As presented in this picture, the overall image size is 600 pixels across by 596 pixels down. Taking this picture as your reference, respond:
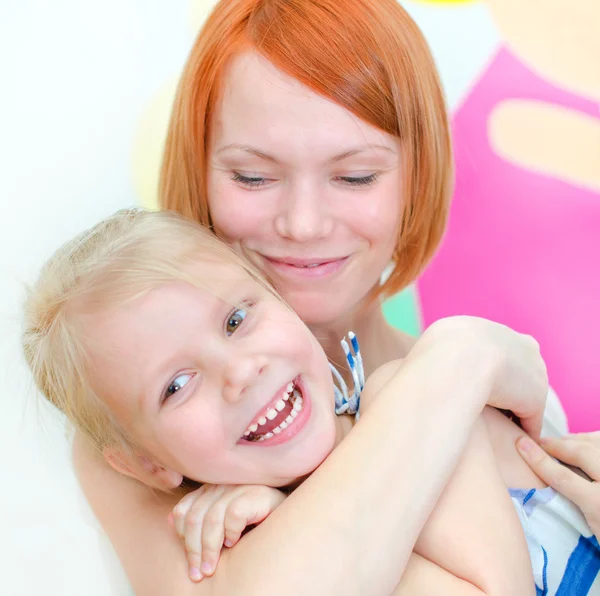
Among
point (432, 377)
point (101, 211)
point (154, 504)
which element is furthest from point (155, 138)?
point (432, 377)

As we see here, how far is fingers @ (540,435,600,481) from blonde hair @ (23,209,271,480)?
1.60ft

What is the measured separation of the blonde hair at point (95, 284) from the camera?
3.15 ft

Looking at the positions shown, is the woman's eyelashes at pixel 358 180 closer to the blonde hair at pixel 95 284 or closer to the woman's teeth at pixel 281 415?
the blonde hair at pixel 95 284

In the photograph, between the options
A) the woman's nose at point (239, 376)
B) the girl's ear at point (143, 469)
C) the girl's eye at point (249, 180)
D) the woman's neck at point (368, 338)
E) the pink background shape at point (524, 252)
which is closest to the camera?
the woman's nose at point (239, 376)

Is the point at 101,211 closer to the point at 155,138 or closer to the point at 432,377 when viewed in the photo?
the point at 155,138

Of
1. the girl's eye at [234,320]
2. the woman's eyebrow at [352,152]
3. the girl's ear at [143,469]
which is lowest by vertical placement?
the girl's ear at [143,469]

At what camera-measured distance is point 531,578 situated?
89 cm

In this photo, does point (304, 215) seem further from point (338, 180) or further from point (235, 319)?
point (235, 319)

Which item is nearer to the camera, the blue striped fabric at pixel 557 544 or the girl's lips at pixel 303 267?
the blue striped fabric at pixel 557 544

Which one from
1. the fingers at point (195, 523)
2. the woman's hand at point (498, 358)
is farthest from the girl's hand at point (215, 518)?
the woman's hand at point (498, 358)

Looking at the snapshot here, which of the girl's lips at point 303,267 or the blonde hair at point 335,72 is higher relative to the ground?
the blonde hair at point 335,72

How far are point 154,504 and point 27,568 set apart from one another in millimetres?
349

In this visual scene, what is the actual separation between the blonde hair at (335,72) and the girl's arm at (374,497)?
0.33 metres

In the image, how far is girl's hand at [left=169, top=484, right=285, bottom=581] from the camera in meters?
0.87
